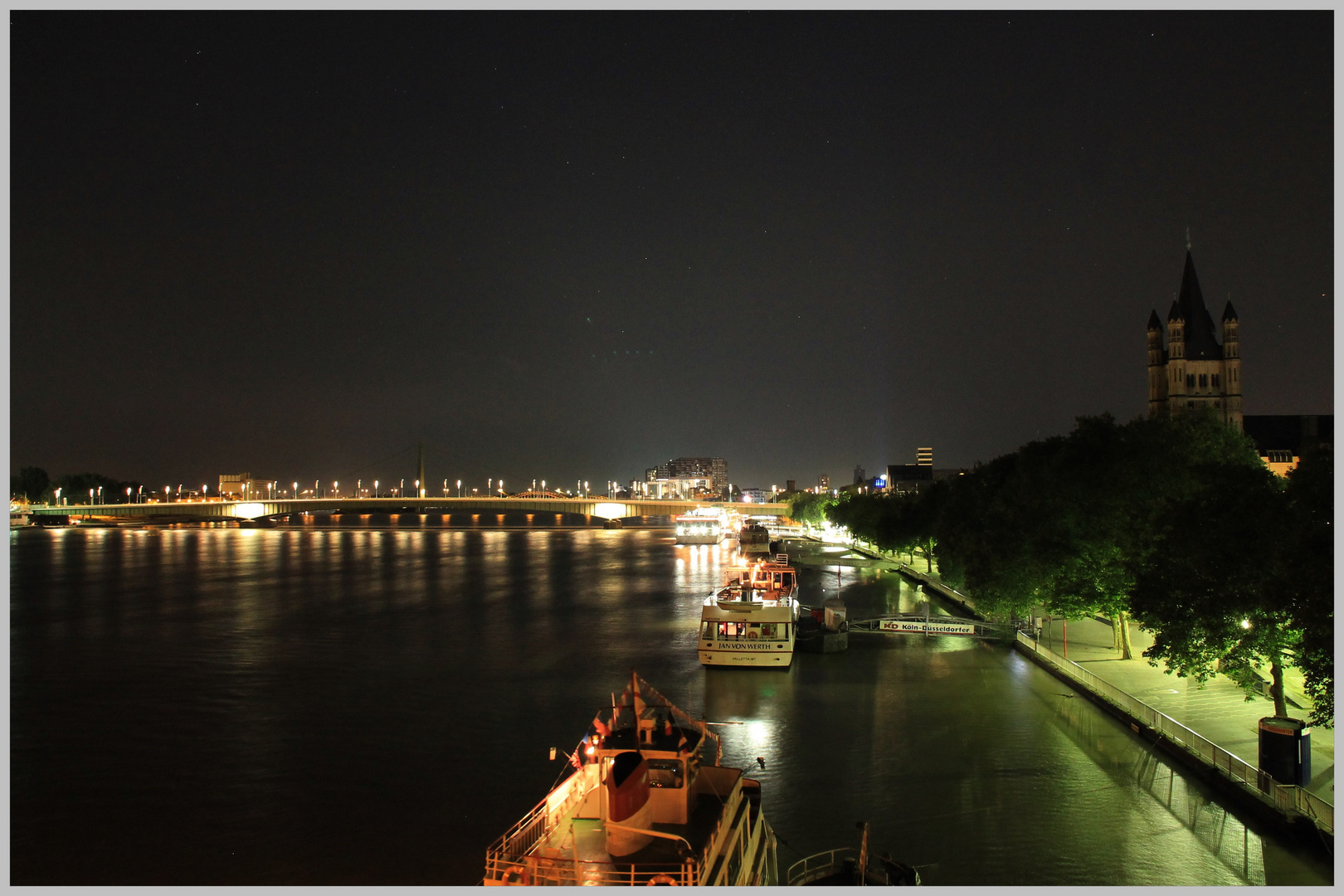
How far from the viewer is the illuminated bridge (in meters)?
139

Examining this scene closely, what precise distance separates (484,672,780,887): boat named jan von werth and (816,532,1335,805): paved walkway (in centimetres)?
1019

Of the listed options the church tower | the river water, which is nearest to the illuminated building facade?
the church tower

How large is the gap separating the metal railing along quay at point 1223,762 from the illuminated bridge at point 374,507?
115743mm

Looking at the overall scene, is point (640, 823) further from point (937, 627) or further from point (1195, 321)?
point (1195, 321)

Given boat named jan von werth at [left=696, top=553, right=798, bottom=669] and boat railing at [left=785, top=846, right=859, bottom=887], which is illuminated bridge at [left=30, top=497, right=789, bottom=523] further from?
boat railing at [left=785, top=846, right=859, bottom=887]

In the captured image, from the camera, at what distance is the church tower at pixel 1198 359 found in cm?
9550

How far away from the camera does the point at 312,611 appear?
48562 millimetres

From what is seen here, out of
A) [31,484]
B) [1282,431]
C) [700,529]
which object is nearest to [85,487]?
[31,484]

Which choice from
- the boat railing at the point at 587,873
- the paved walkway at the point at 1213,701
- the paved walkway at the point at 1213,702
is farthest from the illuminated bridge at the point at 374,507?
the boat railing at the point at 587,873

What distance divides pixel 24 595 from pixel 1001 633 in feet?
194

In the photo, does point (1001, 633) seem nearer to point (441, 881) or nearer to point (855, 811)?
point (855, 811)

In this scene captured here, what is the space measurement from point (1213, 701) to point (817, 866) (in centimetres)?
1303

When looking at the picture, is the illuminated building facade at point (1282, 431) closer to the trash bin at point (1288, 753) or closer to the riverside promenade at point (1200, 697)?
the riverside promenade at point (1200, 697)

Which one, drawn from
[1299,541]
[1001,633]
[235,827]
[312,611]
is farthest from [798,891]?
[312,611]
